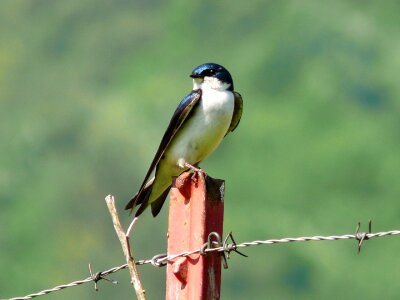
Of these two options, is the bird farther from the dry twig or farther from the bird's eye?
the dry twig

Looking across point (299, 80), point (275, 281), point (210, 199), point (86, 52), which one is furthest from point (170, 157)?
point (86, 52)

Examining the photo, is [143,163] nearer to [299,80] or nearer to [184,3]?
[299,80]

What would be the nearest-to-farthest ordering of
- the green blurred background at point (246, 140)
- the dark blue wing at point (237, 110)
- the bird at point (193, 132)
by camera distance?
1. the bird at point (193, 132)
2. the dark blue wing at point (237, 110)
3. the green blurred background at point (246, 140)

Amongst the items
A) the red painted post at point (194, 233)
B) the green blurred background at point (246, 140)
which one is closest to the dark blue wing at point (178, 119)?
the red painted post at point (194, 233)

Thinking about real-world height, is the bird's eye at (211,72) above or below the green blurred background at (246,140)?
below

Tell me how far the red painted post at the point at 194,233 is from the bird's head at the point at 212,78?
7.45ft

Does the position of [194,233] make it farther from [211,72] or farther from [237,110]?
[211,72]

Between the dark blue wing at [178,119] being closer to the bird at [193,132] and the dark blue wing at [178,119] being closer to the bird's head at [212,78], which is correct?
the bird at [193,132]

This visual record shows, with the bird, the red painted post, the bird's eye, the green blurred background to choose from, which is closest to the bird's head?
the bird's eye

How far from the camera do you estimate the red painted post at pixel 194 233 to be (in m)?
6.49

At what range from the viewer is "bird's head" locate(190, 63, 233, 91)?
8914 mm

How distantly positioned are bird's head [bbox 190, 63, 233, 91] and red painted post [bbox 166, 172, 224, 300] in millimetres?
2270

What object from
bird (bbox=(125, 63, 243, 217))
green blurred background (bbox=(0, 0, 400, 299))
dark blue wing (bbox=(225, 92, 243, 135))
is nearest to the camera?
bird (bbox=(125, 63, 243, 217))

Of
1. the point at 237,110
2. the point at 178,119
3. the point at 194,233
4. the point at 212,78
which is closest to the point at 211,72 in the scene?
the point at 212,78
